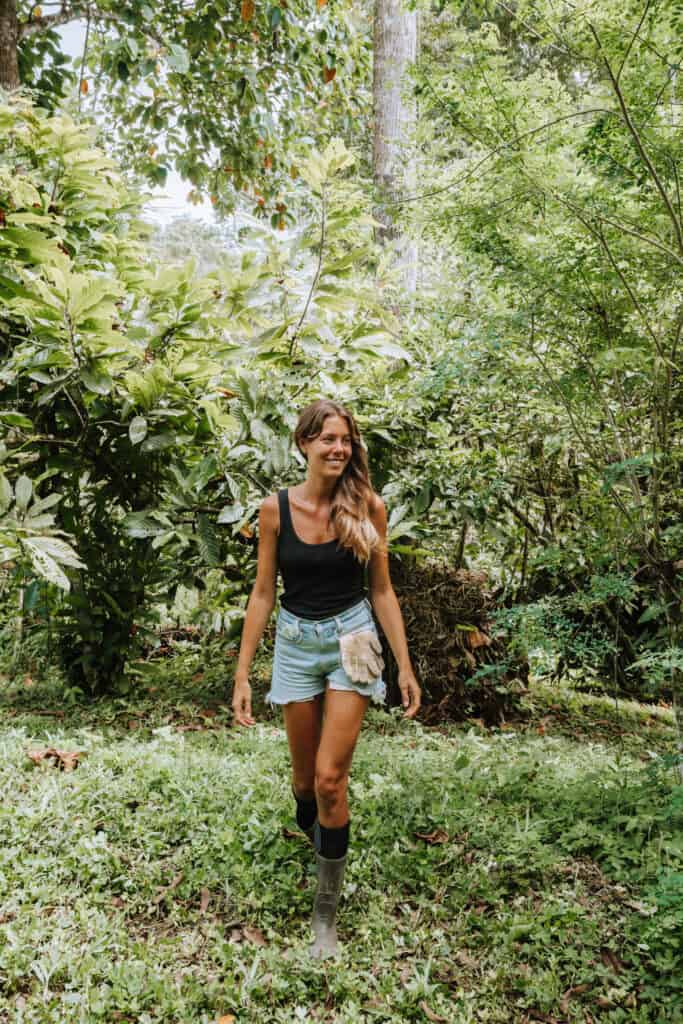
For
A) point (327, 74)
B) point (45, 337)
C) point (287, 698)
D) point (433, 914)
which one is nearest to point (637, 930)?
point (433, 914)

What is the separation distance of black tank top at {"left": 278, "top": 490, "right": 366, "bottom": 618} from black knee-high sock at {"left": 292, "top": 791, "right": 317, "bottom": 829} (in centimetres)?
84

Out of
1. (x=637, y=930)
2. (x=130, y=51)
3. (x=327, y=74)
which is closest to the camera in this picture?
(x=637, y=930)

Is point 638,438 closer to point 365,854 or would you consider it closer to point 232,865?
point 365,854

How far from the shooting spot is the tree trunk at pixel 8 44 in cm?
534

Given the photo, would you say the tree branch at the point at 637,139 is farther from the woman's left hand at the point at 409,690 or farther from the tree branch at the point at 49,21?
the tree branch at the point at 49,21

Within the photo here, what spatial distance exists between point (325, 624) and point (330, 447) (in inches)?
24.9

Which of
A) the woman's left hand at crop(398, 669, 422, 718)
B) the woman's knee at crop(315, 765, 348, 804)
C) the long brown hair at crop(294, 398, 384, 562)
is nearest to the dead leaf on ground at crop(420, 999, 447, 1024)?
the woman's knee at crop(315, 765, 348, 804)

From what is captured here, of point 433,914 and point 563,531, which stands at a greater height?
point 563,531

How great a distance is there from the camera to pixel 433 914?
9.46 feet

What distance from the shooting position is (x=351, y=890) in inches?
118

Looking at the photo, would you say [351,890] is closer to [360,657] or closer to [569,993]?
[569,993]

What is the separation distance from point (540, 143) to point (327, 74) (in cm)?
468

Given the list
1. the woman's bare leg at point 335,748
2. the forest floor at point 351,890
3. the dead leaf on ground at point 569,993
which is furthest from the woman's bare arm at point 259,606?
the dead leaf on ground at point 569,993

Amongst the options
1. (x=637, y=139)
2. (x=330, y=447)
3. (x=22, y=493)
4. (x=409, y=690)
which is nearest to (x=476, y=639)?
(x=409, y=690)
